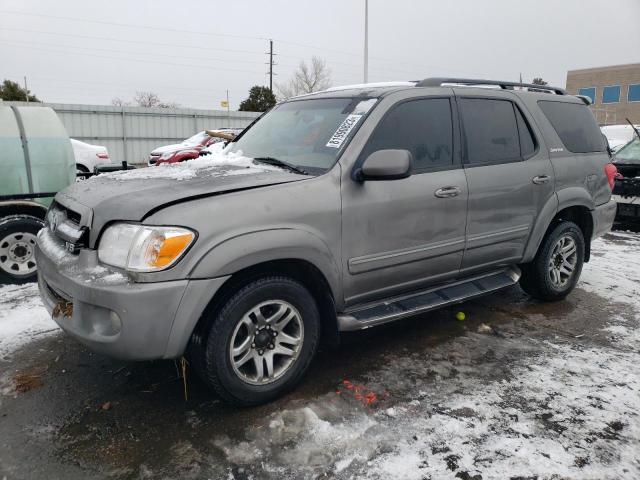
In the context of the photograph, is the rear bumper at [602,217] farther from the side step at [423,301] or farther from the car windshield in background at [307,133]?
the car windshield in background at [307,133]

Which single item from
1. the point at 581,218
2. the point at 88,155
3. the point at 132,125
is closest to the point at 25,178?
the point at 581,218

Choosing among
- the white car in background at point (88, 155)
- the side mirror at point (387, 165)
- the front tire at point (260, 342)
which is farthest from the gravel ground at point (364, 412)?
the white car in background at point (88, 155)

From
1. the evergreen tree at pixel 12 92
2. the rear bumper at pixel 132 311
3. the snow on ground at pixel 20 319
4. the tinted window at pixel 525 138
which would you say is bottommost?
the snow on ground at pixel 20 319

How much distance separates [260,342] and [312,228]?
0.72m

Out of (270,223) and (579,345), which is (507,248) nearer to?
(579,345)

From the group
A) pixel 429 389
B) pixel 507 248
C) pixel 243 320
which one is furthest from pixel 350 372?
pixel 507 248

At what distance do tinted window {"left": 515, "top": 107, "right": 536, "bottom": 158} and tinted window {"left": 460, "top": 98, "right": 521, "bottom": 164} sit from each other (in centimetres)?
5

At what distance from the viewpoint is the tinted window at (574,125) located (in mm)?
4566

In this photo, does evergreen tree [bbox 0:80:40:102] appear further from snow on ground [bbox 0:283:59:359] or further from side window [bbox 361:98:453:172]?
side window [bbox 361:98:453:172]

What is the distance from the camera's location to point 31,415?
2.92 meters

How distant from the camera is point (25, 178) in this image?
17.2 feet

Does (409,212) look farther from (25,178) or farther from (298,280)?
(25,178)

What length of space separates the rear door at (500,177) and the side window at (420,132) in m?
0.19

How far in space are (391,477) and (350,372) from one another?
107 cm
